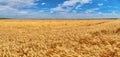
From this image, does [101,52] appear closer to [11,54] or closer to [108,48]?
[108,48]

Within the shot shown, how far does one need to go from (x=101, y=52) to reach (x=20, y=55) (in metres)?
1.94

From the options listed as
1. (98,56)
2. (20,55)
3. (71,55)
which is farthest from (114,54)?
(20,55)

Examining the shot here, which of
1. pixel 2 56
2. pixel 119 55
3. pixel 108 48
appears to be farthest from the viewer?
pixel 108 48

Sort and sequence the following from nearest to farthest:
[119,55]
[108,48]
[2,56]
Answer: [119,55]
[2,56]
[108,48]

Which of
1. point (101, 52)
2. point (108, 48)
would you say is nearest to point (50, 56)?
point (101, 52)

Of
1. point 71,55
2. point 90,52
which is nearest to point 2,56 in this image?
point 71,55

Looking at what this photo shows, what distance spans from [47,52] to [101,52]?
1.32m

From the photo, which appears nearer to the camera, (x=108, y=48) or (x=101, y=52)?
(x=101, y=52)

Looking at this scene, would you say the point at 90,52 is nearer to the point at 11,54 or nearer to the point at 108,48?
the point at 108,48

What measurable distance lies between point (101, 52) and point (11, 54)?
2147 millimetres

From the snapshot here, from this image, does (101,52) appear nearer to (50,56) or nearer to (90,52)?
(90,52)

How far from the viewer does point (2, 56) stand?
14.1ft

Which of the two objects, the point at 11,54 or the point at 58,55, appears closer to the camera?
the point at 58,55

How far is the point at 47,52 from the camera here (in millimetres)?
4578
